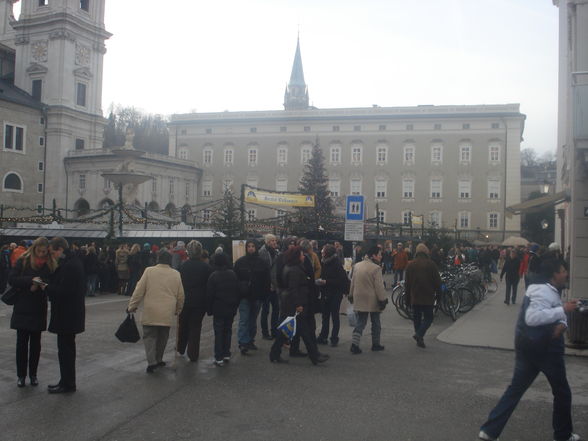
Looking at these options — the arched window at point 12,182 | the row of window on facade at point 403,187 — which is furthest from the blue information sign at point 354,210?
the row of window on facade at point 403,187

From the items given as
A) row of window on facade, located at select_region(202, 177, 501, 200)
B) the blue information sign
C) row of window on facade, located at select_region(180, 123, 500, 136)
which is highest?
row of window on facade, located at select_region(180, 123, 500, 136)

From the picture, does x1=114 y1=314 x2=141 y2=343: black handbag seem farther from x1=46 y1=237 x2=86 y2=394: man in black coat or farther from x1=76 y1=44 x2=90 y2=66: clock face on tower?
x1=76 y1=44 x2=90 y2=66: clock face on tower

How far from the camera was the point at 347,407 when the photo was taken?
22.5ft

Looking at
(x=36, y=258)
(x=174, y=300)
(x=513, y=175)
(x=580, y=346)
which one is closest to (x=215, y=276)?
(x=174, y=300)

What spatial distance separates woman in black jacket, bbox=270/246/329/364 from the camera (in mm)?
9234

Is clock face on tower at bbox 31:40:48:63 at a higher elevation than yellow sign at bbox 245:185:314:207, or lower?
higher

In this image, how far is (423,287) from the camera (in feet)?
35.3

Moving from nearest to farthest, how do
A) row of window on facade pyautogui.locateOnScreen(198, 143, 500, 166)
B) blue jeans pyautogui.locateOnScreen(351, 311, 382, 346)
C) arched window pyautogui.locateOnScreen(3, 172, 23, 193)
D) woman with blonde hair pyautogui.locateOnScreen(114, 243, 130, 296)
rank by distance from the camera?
blue jeans pyautogui.locateOnScreen(351, 311, 382, 346) < woman with blonde hair pyautogui.locateOnScreen(114, 243, 130, 296) < arched window pyautogui.locateOnScreen(3, 172, 23, 193) < row of window on facade pyautogui.locateOnScreen(198, 143, 500, 166)

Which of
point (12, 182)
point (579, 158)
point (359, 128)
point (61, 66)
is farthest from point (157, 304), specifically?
point (359, 128)

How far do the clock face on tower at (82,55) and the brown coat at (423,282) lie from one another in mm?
62655

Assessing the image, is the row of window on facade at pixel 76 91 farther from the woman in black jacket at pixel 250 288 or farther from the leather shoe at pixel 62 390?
the leather shoe at pixel 62 390

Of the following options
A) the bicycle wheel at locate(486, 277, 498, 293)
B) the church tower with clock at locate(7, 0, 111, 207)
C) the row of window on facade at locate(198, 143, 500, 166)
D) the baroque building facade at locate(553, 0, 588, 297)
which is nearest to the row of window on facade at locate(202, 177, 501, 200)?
the row of window on facade at locate(198, 143, 500, 166)

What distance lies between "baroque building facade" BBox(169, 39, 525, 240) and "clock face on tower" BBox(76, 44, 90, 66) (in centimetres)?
1572

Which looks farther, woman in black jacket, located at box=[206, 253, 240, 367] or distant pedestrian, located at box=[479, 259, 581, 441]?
woman in black jacket, located at box=[206, 253, 240, 367]
